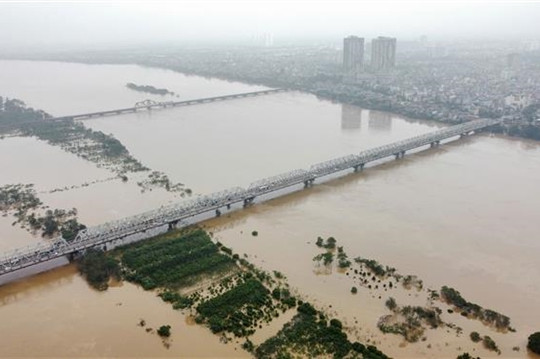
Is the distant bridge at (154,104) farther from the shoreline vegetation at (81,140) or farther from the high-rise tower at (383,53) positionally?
the high-rise tower at (383,53)

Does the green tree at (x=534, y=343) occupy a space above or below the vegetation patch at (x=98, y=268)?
below

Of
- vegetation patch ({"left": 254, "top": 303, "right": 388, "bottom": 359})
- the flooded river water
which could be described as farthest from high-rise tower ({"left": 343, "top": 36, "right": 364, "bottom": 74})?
vegetation patch ({"left": 254, "top": 303, "right": 388, "bottom": 359})

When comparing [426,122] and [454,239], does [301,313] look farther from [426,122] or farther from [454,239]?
[426,122]

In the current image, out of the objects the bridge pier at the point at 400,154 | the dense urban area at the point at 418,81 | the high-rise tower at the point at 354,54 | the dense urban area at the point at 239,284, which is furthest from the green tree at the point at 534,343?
the high-rise tower at the point at 354,54

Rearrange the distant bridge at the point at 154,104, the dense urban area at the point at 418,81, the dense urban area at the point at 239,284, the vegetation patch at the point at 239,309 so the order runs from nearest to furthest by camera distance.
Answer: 1. the dense urban area at the point at 239,284
2. the vegetation patch at the point at 239,309
3. the distant bridge at the point at 154,104
4. the dense urban area at the point at 418,81

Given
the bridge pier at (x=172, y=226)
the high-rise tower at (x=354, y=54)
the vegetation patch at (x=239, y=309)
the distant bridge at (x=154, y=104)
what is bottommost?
the vegetation patch at (x=239, y=309)

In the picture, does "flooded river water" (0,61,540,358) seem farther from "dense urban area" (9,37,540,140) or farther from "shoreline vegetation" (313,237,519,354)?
"dense urban area" (9,37,540,140)

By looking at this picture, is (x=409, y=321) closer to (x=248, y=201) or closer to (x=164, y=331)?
(x=164, y=331)
